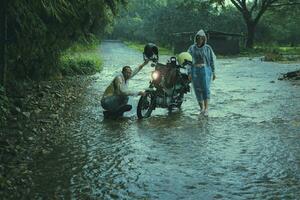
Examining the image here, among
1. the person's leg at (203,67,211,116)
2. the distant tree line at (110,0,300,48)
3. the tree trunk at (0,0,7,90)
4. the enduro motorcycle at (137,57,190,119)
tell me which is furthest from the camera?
the distant tree line at (110,0,300,48)

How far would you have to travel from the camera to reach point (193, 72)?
39.6 ft

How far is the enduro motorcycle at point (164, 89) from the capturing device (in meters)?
11.3

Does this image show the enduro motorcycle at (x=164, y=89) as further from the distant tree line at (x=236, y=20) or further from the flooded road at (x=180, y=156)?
the distant tree line at (x=236, y=20)

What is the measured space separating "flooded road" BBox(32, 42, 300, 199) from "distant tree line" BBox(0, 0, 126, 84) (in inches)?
84.3

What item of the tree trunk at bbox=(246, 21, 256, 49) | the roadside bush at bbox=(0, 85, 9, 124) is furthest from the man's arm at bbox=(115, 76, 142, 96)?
the tree trunk at bbox=(246, 21, 256, 49)

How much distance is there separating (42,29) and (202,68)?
3.80 metres

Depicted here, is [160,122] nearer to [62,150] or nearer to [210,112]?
[210,112]

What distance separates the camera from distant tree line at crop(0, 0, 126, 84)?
10.2m

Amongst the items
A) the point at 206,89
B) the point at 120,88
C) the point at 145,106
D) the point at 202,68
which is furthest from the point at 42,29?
the point at 206,89

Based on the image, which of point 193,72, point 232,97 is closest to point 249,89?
point 232,97

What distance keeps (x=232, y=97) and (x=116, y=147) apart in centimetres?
733

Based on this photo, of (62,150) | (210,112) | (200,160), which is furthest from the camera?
(210,112)

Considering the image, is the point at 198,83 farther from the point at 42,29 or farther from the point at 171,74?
the point at 42,29

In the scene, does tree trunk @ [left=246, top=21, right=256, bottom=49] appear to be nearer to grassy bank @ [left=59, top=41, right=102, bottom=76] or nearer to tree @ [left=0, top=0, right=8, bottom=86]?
grassy bank @ [left=59, top=41, right=102, bottom=76]
